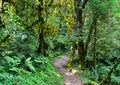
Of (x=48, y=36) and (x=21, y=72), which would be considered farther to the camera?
(x=48, y=36)

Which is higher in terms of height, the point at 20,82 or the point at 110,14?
the point at 110,14

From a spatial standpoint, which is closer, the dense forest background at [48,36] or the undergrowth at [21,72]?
the undergrowth at [21,72]

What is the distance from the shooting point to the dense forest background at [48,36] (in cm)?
1025

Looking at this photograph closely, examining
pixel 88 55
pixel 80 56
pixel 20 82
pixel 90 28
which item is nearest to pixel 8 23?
pixel 20 82

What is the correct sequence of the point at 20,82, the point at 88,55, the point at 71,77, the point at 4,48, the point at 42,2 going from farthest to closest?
the point at 88,55 → the point at 71,77 → the point at 42,2 → the point at 4,48 → the point at 20,82

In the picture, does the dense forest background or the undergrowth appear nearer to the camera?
the undergrowth

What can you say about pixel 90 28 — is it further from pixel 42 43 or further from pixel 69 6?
pixel 42 43

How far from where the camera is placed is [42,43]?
1440cm

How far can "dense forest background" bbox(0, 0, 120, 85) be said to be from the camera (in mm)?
10250

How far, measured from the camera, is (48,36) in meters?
16.5

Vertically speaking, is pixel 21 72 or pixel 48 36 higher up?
pixel 48 36

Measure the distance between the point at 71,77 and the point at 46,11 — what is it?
203 inches

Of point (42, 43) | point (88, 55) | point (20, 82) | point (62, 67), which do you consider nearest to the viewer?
point (20, 82)

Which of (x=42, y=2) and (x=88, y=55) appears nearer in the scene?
(x=42, y=2)
